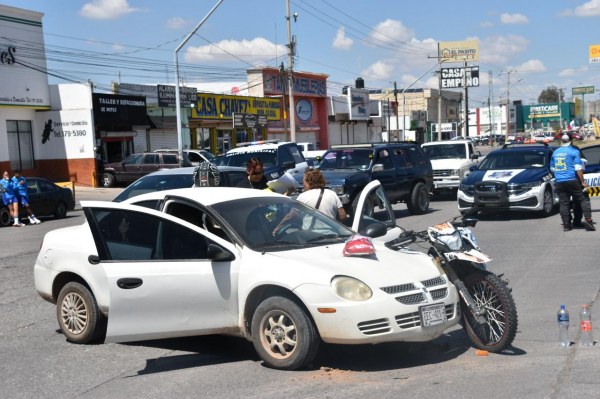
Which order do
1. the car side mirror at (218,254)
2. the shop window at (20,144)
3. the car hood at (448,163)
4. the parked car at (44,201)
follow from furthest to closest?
the shop window at (20,144) < the car hood at (448,163) < the parked car at (44,201) < the car side mirror at (218,254)

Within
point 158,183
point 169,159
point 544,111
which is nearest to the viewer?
point 158,183

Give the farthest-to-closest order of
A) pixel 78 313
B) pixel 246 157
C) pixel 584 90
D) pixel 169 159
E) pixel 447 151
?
1. pixel 584 90
2. pixel 169 159
3. pixel 447 151
4. pixel 246 157
5. pixel 78 313

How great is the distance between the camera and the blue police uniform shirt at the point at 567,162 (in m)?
15.0

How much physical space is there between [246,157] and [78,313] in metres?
15.0

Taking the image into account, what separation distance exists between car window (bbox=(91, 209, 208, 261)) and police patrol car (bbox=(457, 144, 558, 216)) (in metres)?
12.5

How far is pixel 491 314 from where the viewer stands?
23.0 ft

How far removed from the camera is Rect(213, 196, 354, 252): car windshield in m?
7.14

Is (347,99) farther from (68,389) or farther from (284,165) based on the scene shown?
(68,389)

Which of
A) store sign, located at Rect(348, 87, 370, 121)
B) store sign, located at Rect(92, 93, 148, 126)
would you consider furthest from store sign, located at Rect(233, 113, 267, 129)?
store sign, located at Rect(348, 87, 370, 121)

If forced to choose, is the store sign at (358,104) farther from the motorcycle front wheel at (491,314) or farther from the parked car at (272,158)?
the motorcycle front wheel at (491,314)

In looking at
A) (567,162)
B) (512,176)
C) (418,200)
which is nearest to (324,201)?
(567,162)

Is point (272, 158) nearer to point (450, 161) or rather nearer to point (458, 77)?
point (450, 161)

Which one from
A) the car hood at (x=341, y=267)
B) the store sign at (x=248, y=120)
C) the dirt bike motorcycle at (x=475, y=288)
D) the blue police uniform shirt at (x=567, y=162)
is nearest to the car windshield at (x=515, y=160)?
the blue police uniform shirt at (x=567, y=162)

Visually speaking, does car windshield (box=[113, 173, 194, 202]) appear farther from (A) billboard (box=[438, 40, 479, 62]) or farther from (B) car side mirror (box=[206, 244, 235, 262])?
(A) billboard (box=[438, 40, 479, 62])
